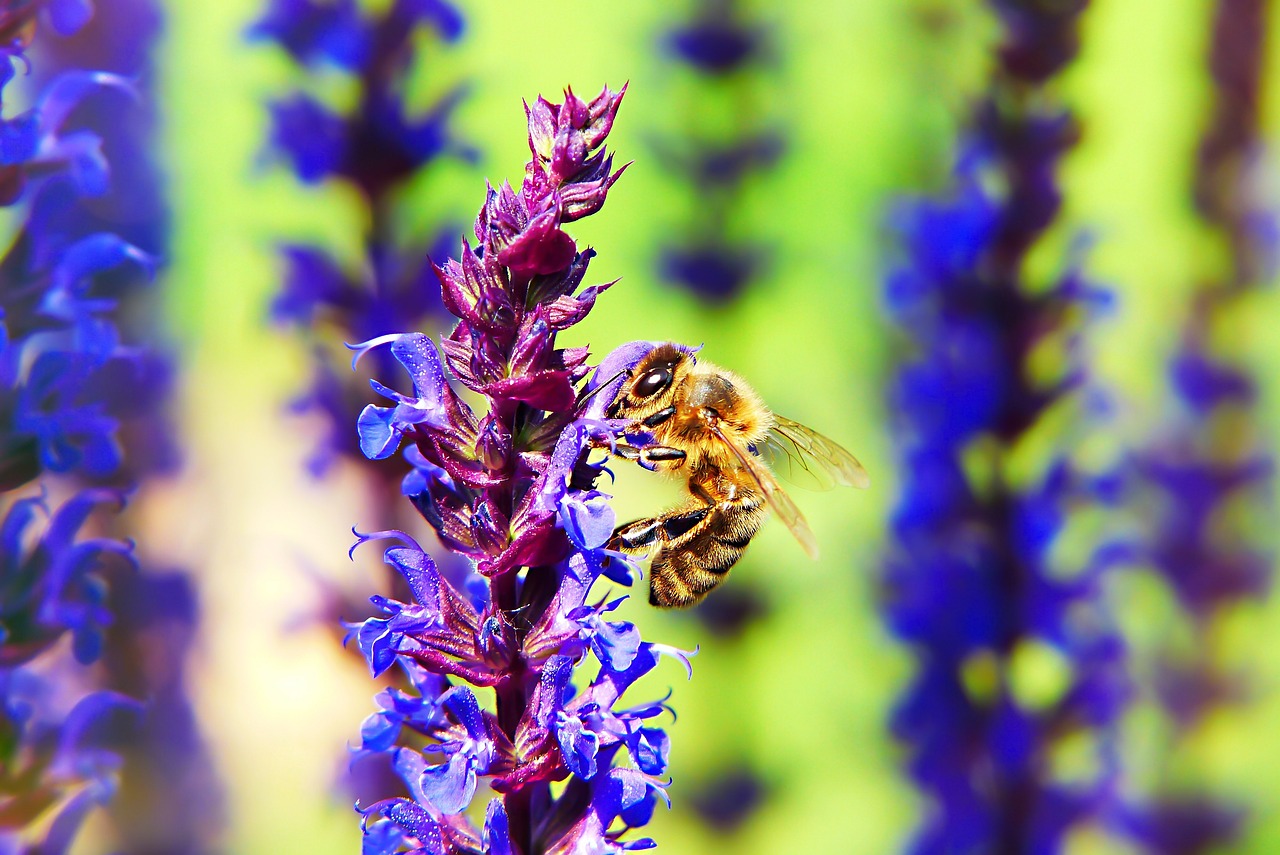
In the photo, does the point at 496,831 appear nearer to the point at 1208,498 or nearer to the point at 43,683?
the point at 43,683

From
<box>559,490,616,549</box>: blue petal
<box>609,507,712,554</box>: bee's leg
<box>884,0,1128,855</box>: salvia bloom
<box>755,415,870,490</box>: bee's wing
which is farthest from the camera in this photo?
<box>884,0,1128,855</box>: salvia bloom

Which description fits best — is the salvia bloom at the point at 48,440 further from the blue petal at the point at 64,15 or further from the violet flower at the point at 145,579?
the violet flower at the point at 145,579

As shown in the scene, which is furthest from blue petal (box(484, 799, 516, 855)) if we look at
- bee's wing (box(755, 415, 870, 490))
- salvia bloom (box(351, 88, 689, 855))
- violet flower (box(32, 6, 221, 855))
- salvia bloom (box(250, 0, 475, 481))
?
violet flower (box(32, 6, 221, 855))

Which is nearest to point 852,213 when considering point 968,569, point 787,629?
point 787,629

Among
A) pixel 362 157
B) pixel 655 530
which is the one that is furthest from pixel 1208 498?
pixel 362 157

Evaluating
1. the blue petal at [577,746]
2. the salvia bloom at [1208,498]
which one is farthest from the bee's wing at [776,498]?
the salvia bloom at [1208,498]

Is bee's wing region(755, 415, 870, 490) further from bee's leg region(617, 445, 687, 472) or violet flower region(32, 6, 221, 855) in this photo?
violet flower region(32, 6, 221, 855)
